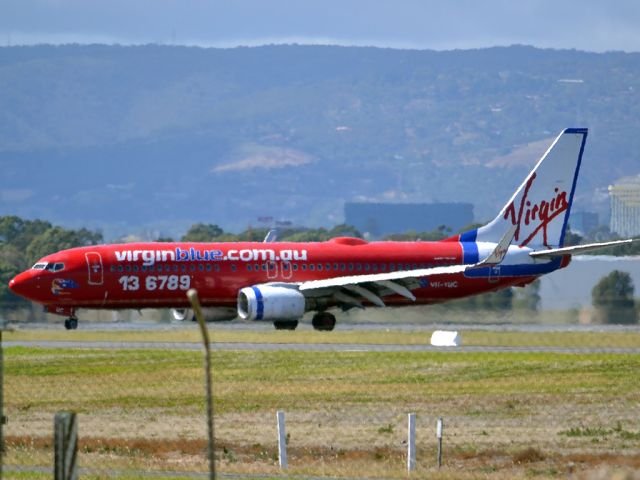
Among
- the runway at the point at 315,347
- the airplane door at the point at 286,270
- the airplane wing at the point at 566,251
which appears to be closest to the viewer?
the runway at the point at 315,347

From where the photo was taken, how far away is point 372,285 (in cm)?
5712

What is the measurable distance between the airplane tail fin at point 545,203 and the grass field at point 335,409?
19.2 metres

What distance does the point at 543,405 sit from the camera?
103ft

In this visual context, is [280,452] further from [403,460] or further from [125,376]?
[125,376]

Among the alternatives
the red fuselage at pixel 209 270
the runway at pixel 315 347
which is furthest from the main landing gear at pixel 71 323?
the runway at pixel 315 347

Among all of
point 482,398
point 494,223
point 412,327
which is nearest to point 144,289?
point 412,327

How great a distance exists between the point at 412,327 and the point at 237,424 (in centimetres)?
2737

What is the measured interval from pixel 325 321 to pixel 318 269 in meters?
2.08

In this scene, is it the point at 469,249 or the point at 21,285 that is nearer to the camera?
the point at 21,285

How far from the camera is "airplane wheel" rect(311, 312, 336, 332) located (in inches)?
2254

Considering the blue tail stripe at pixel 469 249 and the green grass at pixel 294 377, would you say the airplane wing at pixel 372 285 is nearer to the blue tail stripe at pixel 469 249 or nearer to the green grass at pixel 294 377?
the blue tail stripe at pixel 469 249

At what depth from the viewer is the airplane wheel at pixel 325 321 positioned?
57.2 metres

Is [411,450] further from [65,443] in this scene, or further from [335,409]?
[65,443]

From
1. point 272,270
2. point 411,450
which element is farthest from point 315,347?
point 411,450
